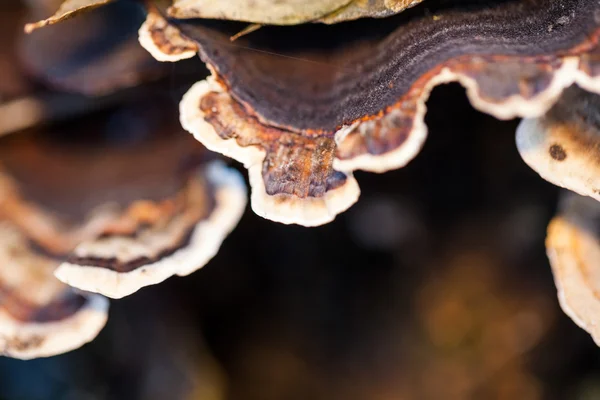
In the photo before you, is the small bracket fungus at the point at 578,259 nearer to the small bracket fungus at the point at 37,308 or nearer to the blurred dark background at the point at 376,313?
the blurred dark background at the point at 376,313

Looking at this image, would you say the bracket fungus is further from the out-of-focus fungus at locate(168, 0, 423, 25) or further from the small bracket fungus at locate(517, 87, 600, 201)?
the small bracket fungus at locate(517, 87, 600, 201)

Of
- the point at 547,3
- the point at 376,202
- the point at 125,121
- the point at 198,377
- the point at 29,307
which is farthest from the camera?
the point at 376,202

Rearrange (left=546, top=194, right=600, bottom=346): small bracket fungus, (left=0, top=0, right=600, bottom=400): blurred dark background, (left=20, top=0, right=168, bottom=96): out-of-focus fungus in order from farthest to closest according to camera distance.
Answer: (left=0, top=0, right=600, bottom=400): blurred dark background, (left=20, top=0, right=168, bottom=96): out-of-focus fungus, (left=546, top=194, right=600, bottom=346): small bracket fungus

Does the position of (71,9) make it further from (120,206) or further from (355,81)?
(355,81)

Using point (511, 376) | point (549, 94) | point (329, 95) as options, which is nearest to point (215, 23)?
point (329, 95)

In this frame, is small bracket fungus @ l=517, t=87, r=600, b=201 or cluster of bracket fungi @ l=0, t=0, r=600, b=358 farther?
small bracket fungus @ l=517, t=87, r=600, b=201

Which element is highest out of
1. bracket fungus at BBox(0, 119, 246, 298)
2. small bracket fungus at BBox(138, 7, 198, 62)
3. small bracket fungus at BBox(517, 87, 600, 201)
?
small bracket fungus at BBox(138, 7, 198, 62)

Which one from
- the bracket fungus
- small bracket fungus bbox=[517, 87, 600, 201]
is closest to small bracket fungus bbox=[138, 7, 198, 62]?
the bracket fungus

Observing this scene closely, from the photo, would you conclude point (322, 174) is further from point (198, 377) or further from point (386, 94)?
point (198, 377)
